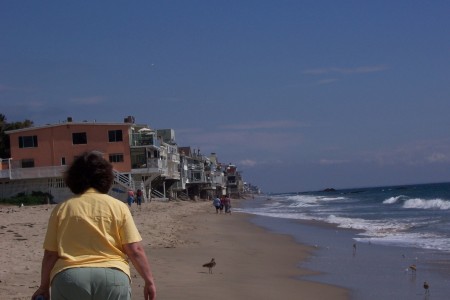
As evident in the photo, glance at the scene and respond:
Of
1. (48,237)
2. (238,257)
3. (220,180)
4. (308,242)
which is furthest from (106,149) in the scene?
(220,180)

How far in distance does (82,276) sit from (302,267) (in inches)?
529

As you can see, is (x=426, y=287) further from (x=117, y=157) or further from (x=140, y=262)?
(x=117, y=157)

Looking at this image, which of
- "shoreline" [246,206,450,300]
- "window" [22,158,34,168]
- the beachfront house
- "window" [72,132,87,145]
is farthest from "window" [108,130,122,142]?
"shoreline" [246,206,450,300]

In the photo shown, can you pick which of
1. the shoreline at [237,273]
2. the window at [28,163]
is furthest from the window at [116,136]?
the shoreline at [237,273]

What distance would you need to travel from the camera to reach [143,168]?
5622 cm

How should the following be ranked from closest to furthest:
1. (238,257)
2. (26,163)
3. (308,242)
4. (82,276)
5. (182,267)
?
(82,276), (182,267), (238,257), (308,242), (26,163)

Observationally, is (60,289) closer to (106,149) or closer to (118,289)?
(118,289)

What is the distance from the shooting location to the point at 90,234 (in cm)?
430

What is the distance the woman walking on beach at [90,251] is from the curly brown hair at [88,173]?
0.07 meters

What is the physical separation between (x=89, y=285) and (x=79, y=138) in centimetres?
4950

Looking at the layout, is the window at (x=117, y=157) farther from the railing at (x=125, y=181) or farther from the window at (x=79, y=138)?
the railing at (x=125, y=181)

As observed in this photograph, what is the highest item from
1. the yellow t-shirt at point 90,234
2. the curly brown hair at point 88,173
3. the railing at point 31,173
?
the railing at point 31,173

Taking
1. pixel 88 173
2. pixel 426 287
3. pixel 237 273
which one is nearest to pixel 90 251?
pixel 88 173

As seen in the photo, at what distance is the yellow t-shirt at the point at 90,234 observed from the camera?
4.25 metres
